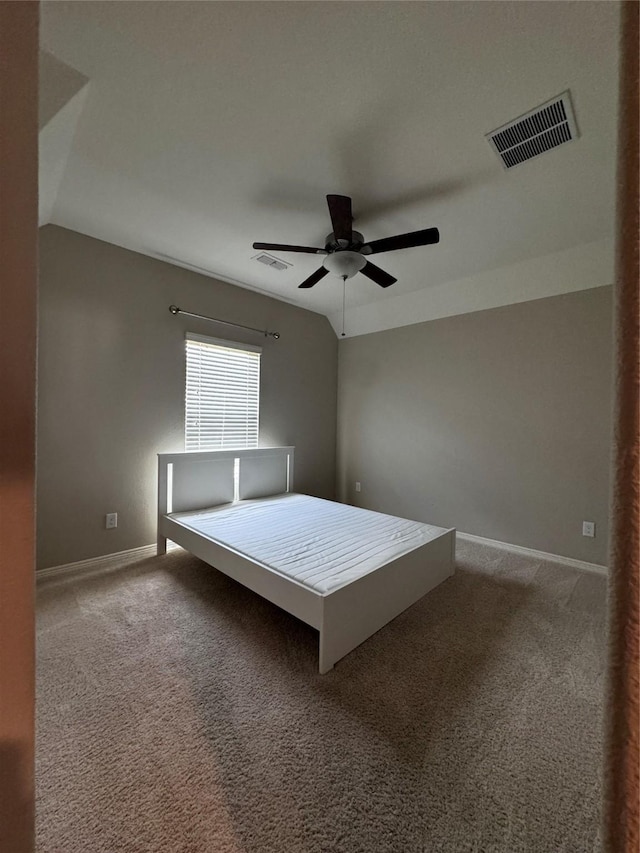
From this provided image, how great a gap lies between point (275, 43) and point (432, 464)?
11.1 feet

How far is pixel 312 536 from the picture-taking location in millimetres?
2389

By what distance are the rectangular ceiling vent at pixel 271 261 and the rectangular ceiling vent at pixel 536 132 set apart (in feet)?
5.77

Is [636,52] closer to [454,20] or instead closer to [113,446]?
[454,20]

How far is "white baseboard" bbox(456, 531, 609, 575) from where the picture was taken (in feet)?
9.11

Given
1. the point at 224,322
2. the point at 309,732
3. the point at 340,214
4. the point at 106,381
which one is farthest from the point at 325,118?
the point at 309,732

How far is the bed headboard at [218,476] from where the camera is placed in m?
2.98

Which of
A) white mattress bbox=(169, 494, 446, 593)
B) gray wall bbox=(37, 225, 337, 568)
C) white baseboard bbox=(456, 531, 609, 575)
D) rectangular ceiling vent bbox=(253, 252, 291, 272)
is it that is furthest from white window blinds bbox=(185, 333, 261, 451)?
white baseboard bbox=(456, 531, 609, 575)

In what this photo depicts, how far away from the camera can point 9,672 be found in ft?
1.29

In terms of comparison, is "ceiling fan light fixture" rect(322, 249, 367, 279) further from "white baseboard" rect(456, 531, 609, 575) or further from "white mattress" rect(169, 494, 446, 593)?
"white baseboard" rect(456, 531, 609, 575)

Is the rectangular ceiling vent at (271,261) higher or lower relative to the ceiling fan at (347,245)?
higher

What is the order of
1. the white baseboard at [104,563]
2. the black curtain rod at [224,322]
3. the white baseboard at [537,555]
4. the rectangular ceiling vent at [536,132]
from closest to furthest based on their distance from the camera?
1. the rectangular ceiling vent at [536,132]
2. the white baseboard at [104,563]
3. the white baseboard at [537,555]
4. the black curtain rod at [224,322]

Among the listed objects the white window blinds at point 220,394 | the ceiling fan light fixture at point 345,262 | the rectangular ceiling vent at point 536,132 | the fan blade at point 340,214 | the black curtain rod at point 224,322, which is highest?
the rectangular ceiling vent at point 536,132

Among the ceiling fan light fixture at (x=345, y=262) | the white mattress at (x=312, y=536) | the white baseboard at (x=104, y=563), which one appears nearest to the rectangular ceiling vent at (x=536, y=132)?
the ceiling fan light fixture at (x=345, y=262)

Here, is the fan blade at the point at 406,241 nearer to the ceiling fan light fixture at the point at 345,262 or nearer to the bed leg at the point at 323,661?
the ceiling fan light fixture at the point at 345,262
